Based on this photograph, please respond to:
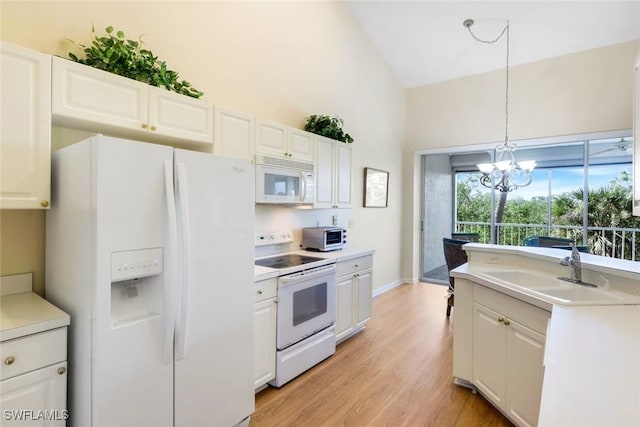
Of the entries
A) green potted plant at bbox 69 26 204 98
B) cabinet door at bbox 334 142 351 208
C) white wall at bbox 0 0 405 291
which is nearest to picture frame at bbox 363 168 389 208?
white wall at bbox 0 0 405 291

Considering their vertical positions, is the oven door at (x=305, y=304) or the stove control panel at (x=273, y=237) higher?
the stove control panel at (x=273, y=237)

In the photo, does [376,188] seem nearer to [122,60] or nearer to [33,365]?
[122,60]

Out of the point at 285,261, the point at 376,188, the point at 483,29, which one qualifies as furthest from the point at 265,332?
the point at 483,29

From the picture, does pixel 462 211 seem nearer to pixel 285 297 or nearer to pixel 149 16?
pixel 285 297

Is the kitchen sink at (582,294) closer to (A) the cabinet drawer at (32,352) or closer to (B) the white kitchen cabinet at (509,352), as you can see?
(B) the white kitchen cabinet at (509,352)

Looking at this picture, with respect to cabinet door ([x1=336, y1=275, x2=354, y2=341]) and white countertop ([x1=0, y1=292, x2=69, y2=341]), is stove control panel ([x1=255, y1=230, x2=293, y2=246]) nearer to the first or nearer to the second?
cabinet door ([x1=336, y1=275, x2=354, y2=341])

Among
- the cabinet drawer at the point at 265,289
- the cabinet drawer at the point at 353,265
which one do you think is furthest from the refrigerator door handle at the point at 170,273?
the cabinet drawer at the point at 353,265

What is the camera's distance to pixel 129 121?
1.92 metres

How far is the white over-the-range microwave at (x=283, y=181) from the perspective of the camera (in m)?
2.75

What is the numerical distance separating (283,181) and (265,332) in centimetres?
132

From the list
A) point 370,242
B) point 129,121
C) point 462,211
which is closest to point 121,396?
point 129,121

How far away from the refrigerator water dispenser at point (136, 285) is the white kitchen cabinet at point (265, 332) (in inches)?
29.9

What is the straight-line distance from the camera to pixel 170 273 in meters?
1.59

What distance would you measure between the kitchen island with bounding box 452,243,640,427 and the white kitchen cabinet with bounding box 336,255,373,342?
3.63ft
